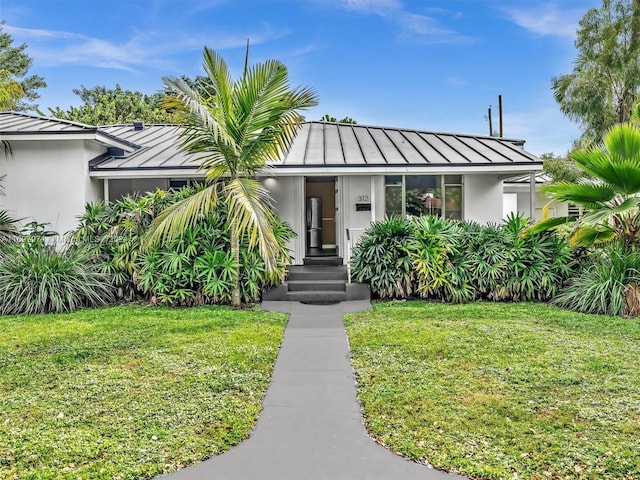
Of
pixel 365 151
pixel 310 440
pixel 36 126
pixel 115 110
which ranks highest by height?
pixel 115 110

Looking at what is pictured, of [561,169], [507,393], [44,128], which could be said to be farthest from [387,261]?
[561,169]

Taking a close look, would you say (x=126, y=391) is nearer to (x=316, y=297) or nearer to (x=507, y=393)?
(x=507, y=393)

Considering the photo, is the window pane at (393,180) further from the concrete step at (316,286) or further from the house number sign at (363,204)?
the concrete step at (316,286)

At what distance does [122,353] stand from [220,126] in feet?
14.3

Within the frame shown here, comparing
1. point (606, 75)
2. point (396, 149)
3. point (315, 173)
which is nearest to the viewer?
point (315, 173)

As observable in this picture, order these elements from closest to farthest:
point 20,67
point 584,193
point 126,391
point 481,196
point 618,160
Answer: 1. point 126,391
2. point 618,160
3. point 584,193
4. point 481,196
5. point 20,67

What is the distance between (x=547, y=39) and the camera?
2066cm

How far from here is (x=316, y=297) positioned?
392 inches

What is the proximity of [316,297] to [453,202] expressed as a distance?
4820mm

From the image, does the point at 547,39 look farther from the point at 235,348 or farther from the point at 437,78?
the point at 235,348

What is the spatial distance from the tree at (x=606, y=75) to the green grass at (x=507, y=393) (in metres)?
15.0

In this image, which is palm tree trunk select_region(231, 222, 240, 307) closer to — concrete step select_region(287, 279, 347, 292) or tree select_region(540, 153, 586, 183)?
concrete step select_region(287, 279, 347, 292)

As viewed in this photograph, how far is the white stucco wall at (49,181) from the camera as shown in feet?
35.7

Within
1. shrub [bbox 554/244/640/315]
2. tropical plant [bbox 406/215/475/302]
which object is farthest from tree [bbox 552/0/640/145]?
tropical plant [bbox 406/215/475/302]
